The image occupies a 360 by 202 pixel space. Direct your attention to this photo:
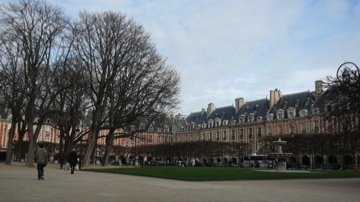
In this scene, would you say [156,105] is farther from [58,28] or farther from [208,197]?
[208,197]

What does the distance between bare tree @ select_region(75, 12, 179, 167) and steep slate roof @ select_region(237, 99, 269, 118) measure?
64107 millimetres

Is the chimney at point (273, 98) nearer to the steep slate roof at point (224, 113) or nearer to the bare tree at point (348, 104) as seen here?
the steep slate roof at point (224, 113)

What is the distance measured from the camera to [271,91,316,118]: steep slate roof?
311ft

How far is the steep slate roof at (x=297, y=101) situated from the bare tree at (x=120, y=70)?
56.4m

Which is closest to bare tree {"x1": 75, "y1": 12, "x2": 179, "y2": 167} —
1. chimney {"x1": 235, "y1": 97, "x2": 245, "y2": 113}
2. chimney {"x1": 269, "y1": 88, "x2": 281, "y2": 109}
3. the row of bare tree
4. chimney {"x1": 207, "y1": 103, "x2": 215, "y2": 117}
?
the row of bare tree

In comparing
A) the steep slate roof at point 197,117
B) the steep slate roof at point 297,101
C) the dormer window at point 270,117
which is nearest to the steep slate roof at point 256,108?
the dormer window at point 270,117

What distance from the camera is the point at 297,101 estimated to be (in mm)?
98375

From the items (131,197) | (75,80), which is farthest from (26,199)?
(75,80)

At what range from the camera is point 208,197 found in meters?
14.7

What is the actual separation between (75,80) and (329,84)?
25644 millimetres

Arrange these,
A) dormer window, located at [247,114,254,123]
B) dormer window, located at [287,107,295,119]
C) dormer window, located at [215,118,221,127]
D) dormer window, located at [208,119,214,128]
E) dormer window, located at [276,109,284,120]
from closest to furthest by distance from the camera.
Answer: dormer window, located at [287,107,295,119] → dormer window, located at [276,109,284,120] → dormer window, located at [247,114,254,123] → dormer window, located at [215,118,221,127] → dormer window, located at [208,119,214,128]

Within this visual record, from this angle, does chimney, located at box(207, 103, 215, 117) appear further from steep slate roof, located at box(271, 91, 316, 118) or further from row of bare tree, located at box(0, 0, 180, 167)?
row of bare tree, located at box(0, 0, 180, 167)

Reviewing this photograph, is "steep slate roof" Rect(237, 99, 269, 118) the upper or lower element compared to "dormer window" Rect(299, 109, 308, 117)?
upper

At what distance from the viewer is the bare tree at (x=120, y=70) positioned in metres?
44.2
